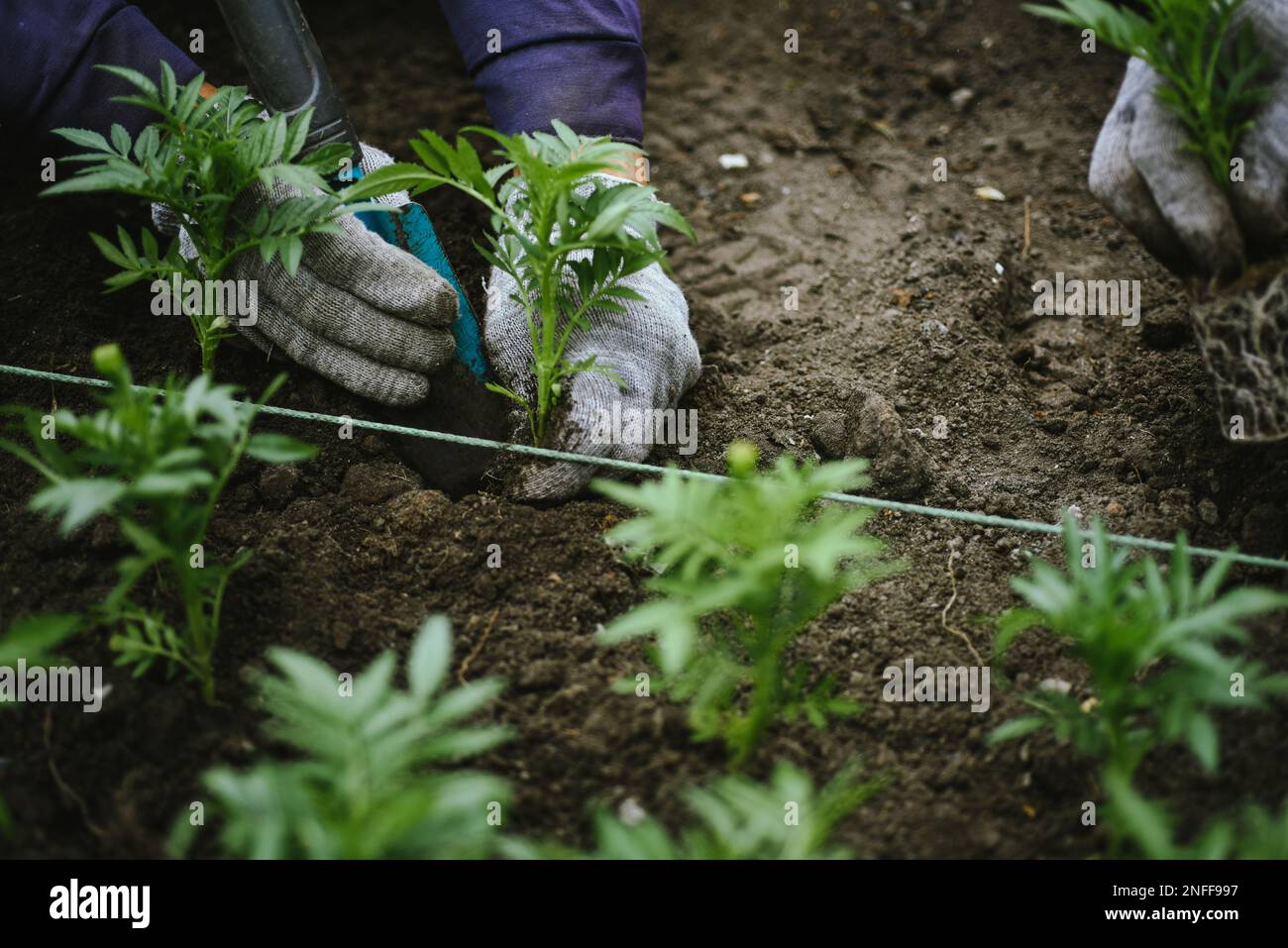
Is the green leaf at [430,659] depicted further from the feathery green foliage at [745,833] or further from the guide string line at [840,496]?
the guide string line at [840,496]

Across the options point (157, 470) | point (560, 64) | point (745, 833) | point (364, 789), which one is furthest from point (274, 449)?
point (560, 64)

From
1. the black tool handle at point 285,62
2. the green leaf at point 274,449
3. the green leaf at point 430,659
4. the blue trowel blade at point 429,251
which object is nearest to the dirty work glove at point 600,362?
the blue trowel blade at point 429,251

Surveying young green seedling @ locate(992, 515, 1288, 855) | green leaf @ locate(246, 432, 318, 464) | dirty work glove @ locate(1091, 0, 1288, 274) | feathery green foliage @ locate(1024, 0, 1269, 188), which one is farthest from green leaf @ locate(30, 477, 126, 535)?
dirty work glove @ locate(1091, 0, 1288, 274)

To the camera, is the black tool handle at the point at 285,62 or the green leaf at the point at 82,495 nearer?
the green leaf at the point at 82,495

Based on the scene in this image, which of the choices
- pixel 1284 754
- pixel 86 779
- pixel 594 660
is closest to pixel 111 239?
pixel 86 779

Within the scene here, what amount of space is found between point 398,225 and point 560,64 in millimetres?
597

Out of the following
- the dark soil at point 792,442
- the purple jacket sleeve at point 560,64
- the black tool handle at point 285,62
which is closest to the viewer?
the dark soil at point 792,442

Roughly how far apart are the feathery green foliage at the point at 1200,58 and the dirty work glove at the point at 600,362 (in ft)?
3.24

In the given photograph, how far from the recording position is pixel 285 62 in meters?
2.29

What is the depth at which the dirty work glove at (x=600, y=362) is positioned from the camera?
7.37 ft

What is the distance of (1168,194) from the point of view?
1979 millimetres

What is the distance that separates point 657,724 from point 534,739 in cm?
21

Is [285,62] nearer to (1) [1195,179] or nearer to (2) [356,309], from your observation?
(2) [356,309]
